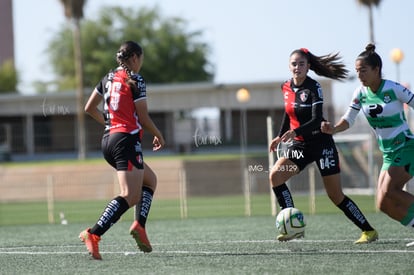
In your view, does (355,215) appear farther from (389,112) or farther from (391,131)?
(389,112)

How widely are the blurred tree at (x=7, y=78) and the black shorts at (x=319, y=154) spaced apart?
57333 mm

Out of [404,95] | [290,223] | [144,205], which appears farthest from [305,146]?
[144,205]

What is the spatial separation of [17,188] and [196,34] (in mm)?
41092

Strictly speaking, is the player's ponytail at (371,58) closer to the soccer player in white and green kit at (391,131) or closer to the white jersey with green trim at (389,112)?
the soccer player in white and green kit at (391,131)

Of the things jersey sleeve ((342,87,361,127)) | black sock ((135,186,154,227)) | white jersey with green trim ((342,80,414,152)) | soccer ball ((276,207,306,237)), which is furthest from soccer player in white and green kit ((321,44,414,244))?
black sock ((135,186,154,227))

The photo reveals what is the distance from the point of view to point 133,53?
27.4ft

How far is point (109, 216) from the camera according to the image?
26.5 ft

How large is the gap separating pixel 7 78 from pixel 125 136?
58.3 meters

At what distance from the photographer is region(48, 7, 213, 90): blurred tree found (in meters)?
69.4

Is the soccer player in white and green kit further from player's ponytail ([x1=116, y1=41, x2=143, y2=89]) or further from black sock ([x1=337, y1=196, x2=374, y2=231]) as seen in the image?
player's ponytail ([x1=116, y1=41, x2=143, y2=89])

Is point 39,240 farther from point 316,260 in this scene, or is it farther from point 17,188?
point 17,188

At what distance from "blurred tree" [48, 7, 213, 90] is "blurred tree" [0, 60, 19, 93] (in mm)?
4600

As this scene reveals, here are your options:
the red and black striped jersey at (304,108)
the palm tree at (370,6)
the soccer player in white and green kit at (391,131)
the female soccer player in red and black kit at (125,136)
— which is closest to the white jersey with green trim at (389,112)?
the soccer player in white and green kit at (391,131)

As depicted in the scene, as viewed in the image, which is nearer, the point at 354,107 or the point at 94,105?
the point at 94,105
